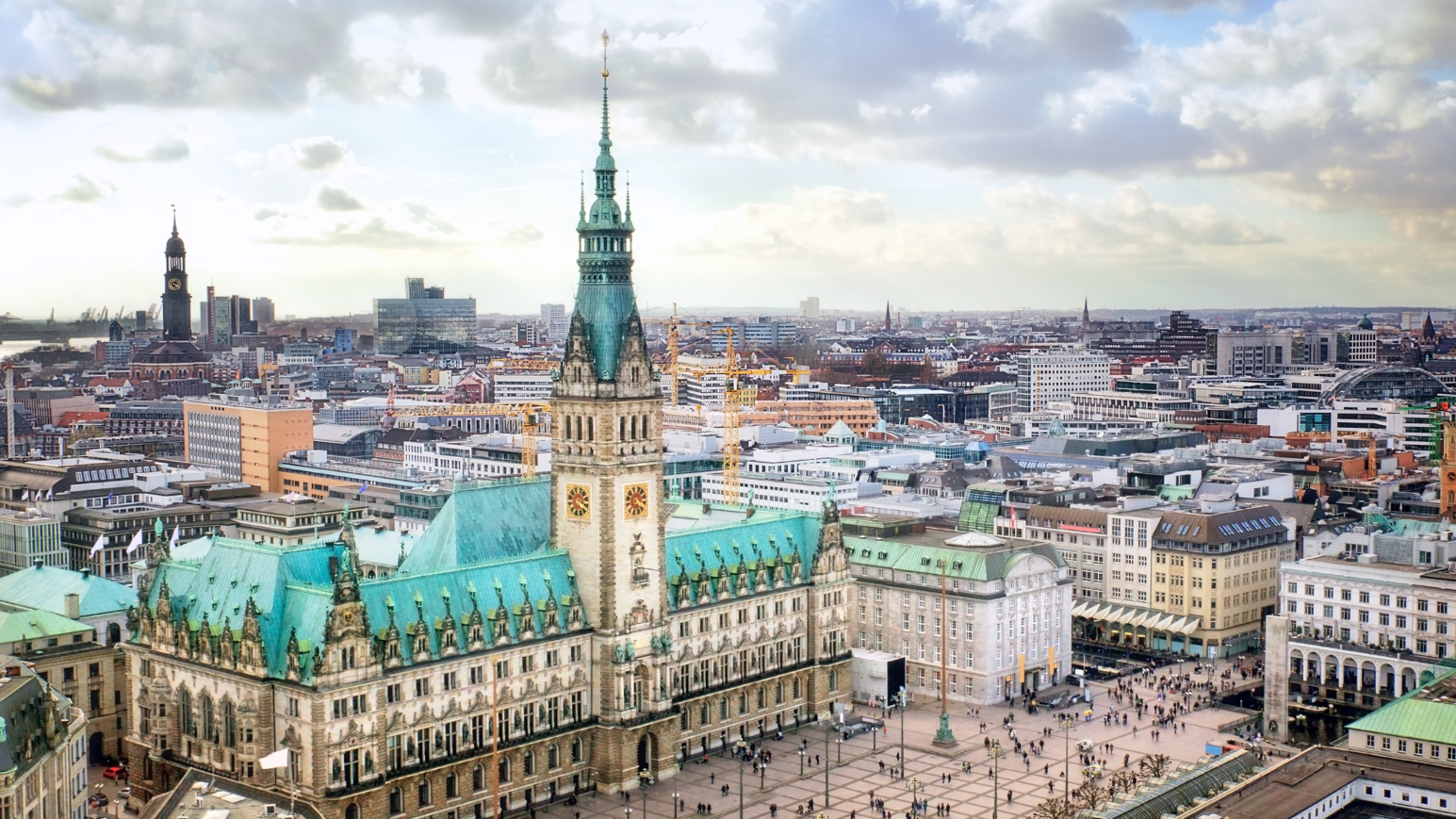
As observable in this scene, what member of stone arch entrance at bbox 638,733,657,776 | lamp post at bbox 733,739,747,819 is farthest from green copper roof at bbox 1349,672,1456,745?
stone arch entrance at bbox 638,733,657,776

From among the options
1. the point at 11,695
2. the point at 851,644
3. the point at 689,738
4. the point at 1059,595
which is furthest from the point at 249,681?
the point at 1059,595

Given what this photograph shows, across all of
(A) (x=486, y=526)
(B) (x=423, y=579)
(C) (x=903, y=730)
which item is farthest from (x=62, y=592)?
(C) (x=903, y=730)

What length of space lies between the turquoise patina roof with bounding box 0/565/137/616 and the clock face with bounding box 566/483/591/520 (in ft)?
148

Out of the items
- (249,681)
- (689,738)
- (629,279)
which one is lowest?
(689,738)

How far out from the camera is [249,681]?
123 m

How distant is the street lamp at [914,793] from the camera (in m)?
133

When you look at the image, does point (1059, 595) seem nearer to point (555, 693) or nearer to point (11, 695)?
point (555, 693)

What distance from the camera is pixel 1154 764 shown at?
142 m

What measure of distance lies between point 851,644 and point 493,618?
193ft

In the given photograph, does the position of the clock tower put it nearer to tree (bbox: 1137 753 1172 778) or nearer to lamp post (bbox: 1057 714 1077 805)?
lamp post (bbox: 1057 714 1077 805)

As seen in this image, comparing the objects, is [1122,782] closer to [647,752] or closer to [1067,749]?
[1067,749]

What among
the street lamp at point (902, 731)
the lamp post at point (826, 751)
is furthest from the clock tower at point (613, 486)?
the street lamp at point (902, 731)

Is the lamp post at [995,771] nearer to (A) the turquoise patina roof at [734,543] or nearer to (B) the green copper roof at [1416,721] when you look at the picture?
(A) the turquoise patina roof at [734,543]

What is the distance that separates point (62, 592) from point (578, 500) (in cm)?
5409
